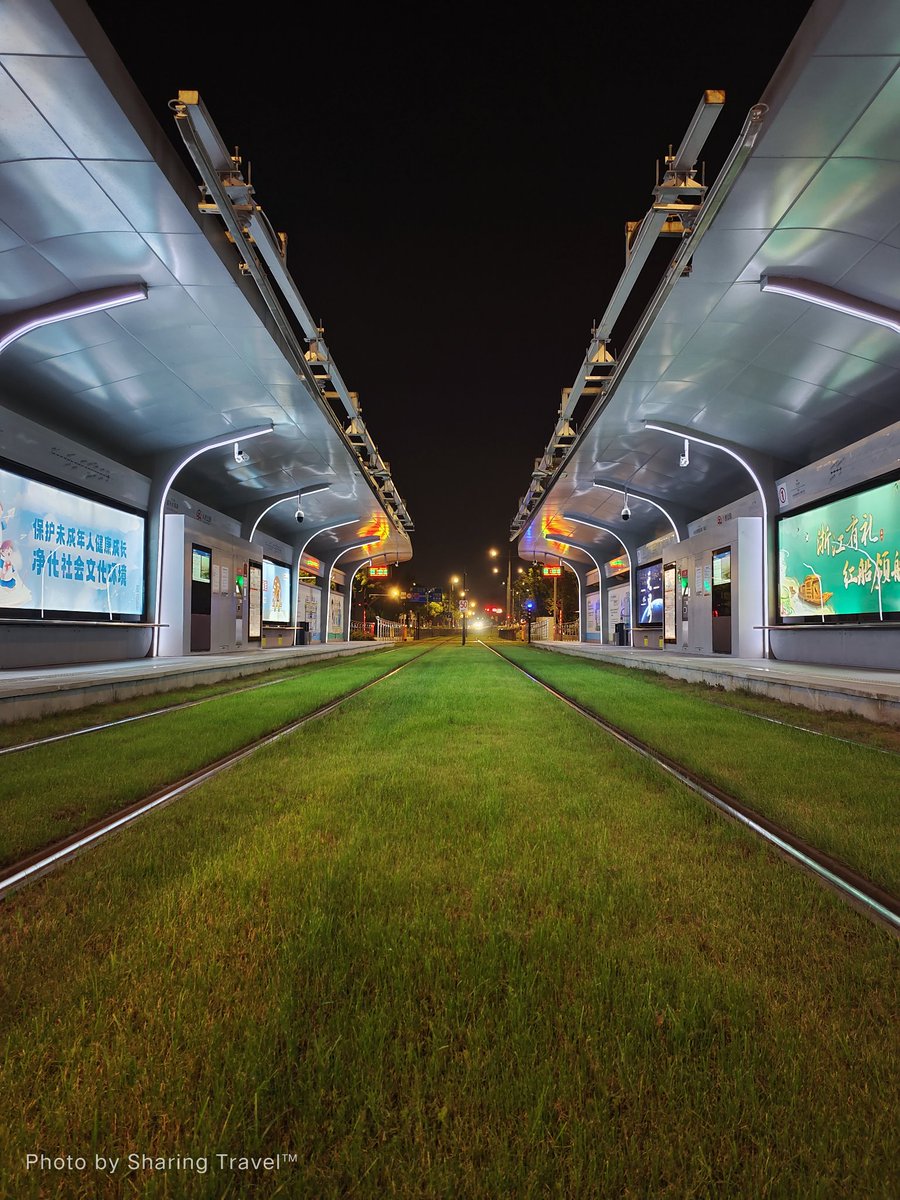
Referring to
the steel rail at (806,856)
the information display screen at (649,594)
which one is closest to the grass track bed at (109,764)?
the steel rail at (806,856)

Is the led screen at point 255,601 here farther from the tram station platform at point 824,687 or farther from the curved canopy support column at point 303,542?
the tram station platform at point 824,687

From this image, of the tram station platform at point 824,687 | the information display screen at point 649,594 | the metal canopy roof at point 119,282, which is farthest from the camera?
the information display screen at point 649,594

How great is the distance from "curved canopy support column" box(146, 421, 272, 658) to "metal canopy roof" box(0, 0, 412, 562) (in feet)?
0.75

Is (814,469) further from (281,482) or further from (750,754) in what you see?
(281,482)

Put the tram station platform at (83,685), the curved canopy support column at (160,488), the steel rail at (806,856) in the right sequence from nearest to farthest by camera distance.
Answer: the steel rail at (806,856) → the tram station platform at (83,685) → the curved canopy support column at (160,488)

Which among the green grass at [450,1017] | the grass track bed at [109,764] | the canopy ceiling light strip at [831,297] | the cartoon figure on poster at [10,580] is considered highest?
the canopy ceiling light strip at [831,297]

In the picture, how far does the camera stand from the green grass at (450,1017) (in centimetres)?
133

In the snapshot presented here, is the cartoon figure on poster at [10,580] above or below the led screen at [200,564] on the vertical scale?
below

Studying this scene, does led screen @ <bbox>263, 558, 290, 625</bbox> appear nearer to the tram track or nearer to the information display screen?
the tram track

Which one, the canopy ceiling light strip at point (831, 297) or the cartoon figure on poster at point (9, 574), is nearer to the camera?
the canopy ceiling light strip at point (831, 297)

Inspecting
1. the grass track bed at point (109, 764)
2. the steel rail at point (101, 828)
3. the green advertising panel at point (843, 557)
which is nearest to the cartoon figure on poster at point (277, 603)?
the grass track bed at point (109, 764)

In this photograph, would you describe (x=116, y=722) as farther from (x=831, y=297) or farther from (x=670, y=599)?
(x=670, y=599)

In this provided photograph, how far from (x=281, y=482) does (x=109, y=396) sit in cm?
1032

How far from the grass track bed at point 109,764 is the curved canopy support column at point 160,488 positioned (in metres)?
9.29
